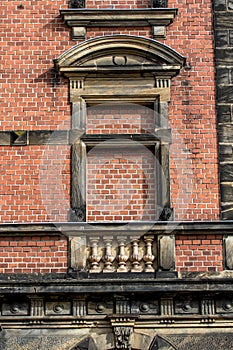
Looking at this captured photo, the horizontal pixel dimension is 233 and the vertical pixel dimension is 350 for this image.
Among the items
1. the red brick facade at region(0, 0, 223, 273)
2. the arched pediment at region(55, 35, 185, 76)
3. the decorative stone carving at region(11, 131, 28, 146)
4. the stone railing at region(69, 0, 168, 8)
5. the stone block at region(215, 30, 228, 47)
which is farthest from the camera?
the stone railing at region(69, 0, 168, 8)

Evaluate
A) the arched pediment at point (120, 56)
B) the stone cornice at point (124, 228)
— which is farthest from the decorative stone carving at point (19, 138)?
the stone cornice at point (124, 228)

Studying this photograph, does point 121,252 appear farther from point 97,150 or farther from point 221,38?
point 221,38

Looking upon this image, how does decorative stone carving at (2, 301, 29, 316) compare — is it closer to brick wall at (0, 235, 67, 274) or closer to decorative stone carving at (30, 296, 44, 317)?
decorative stone carving at (30, 296, 44, 317)

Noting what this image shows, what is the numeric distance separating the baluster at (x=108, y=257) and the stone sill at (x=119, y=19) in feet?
10.5

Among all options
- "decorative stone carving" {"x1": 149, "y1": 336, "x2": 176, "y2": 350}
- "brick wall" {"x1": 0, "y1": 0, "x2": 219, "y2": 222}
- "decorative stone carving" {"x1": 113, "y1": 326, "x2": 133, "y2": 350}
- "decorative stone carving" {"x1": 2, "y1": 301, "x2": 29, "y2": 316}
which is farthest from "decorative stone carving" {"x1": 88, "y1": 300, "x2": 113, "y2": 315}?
"brick wall" {"x1": 0, "y1": 0, "x2": 219, "y2": 222}

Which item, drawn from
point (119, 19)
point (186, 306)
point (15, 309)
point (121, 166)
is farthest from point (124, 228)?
point (119, 19)

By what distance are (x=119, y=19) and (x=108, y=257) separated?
369 cm

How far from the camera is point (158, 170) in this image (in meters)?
13.4

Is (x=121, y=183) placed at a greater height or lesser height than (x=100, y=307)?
greater

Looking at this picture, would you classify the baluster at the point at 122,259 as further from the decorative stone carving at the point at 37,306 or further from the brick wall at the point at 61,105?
the decorative stone carving at the point at 37,306

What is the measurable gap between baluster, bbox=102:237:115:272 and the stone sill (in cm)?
319

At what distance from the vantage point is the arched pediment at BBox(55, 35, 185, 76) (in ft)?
44.9

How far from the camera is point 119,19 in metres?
14.0

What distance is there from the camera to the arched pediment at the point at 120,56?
13.7 m
